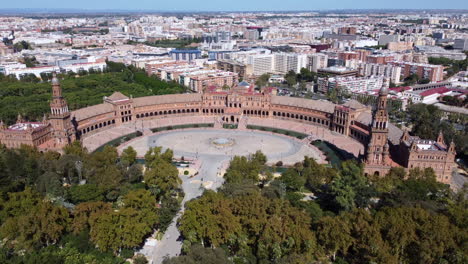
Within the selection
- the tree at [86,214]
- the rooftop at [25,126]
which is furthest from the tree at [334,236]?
the rooftop at [25,126]

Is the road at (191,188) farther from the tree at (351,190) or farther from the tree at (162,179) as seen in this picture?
the tree at (351,190)

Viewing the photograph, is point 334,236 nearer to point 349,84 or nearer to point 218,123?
point 218,123

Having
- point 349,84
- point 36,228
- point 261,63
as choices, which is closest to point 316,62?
point 261,63

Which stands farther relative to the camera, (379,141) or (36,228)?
(379,141)

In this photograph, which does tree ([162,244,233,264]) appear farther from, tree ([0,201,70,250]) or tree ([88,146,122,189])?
tree ([88,146,122,189])

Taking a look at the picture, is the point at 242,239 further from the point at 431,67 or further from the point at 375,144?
the point at 431,67

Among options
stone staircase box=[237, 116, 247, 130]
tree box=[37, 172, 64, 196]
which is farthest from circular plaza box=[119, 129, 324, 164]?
tree box=[37, 172, 64, 196]

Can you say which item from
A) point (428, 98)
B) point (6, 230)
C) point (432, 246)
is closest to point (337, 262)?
point (432, 246)

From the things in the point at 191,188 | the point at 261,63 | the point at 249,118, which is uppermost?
the point at 261,63
